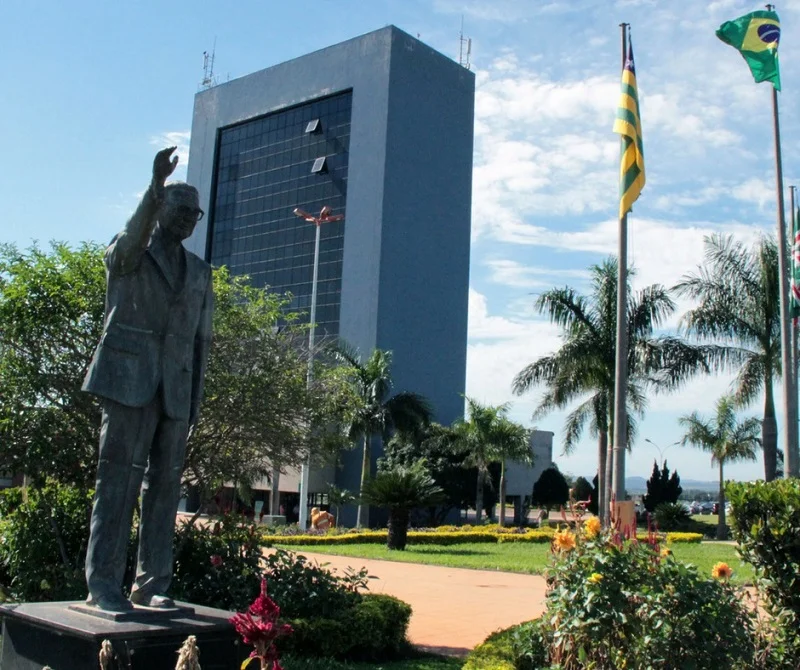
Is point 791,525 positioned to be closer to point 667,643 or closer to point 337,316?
point 667,643

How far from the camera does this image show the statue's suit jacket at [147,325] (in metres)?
4.94

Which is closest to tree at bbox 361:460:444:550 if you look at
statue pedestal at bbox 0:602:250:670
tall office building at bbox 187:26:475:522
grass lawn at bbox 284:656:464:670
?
grass lawn at bbox 284:656:464:670

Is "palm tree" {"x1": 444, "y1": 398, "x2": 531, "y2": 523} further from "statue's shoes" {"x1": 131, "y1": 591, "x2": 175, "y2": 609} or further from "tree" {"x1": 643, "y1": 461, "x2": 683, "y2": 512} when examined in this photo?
"statue's shoes" {"x1": 131, "y1": 591, "x2": 175, "y2": 609}

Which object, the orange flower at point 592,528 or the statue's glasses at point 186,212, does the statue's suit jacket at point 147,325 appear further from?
the orange flower at point 592,528

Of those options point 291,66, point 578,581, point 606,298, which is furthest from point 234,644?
point 291,66

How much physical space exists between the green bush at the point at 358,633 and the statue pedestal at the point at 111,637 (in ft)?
6.81

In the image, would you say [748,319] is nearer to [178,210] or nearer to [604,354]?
[604,354]

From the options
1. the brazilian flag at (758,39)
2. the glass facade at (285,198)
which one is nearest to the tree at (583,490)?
the glass facade at (285,198)

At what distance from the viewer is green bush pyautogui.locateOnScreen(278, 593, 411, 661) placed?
695 centimetres

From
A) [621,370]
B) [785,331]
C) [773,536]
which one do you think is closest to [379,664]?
[773,536]

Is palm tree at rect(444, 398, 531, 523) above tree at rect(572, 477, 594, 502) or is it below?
above

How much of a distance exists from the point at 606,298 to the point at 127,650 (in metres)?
19.6

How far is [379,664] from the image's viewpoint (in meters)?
7.28

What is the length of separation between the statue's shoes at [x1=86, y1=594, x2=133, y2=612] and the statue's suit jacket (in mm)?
1030
